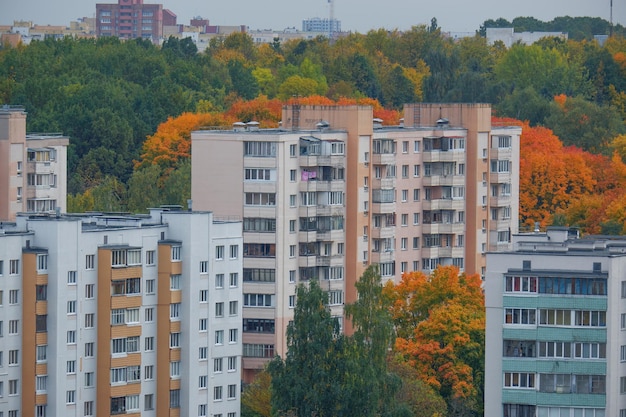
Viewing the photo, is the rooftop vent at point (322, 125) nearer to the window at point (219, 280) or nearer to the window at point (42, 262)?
the window at point (219, 280)

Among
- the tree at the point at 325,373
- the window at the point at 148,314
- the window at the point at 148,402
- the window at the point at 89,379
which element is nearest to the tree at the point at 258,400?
the window at the point at 148,402

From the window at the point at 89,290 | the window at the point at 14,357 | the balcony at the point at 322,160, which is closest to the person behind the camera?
the window at the point at 14,357

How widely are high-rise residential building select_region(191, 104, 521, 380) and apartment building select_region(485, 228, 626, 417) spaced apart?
1684 centimetres

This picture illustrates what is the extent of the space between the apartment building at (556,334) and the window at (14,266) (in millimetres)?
13284

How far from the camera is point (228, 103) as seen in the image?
163m

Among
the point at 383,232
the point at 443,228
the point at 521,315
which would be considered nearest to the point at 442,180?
the point at 443,228

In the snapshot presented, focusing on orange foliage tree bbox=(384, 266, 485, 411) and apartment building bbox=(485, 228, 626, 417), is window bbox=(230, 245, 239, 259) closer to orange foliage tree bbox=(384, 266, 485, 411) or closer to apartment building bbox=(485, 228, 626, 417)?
orange foliage tree bbox=(384, 266, 485, 411)

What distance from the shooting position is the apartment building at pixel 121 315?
6756 cm

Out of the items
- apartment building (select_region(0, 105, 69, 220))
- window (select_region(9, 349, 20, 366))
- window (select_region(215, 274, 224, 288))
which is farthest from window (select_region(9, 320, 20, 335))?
apartment building (select_region(0, 105, 69, 220))

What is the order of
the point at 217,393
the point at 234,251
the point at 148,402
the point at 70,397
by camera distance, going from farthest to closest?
1. the point at 234,251
2. the point at 217,393
3. the point at 148,402
4. the point at 70,397

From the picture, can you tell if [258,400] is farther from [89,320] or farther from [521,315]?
[521,315]

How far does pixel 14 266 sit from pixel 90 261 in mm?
A: 2746

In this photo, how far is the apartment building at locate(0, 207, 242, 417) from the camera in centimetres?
6756

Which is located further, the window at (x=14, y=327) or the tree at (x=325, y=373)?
the window at (x=14, y=327)
